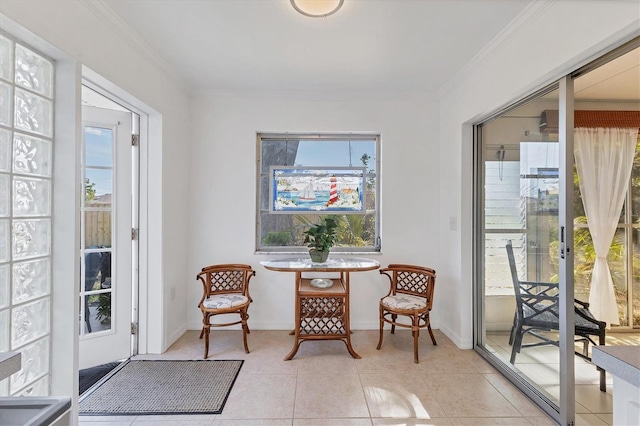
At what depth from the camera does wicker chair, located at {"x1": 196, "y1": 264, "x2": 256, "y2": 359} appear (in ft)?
8.92

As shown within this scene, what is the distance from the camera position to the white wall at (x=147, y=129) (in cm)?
163

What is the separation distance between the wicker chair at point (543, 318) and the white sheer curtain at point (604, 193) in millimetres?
147

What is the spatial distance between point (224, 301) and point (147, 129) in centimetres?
171

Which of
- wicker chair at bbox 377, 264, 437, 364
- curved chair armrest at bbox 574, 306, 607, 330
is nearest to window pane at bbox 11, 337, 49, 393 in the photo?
wicker chair at bbox 377, 264, 437, 364

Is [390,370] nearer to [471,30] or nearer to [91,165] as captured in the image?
[471,30]

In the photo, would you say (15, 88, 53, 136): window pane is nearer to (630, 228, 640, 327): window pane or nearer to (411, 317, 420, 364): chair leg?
(411, 317, 420, 364): chair leg

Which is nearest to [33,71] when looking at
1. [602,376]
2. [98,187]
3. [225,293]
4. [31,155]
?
[31,155]

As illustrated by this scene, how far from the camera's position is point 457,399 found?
2139mm

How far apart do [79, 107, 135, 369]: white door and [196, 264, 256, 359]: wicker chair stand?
2.14 feet

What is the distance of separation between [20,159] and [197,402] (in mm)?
1813

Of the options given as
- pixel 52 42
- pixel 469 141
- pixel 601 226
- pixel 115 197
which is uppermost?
pixel 52 42

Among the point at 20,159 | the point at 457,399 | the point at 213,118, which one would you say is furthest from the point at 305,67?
the point at 457,399

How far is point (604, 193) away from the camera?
2.15 metres

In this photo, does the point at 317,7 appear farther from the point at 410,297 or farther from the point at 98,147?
the point at 410,297
